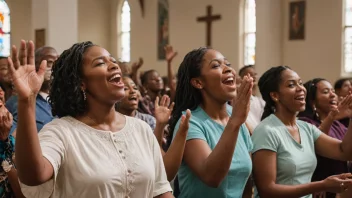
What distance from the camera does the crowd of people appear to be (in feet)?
6.30

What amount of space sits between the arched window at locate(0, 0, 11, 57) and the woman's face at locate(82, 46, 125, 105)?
41.4 feet

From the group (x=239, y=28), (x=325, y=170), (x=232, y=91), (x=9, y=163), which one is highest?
(x=239, y=28)

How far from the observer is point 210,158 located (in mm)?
2459

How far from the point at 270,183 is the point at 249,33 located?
9370 mm

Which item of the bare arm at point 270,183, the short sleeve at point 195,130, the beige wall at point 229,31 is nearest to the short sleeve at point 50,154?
the short sleeve at point 195,130

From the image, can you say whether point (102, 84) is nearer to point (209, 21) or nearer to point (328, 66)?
point (328, 66)

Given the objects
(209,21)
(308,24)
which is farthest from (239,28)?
(308,24)

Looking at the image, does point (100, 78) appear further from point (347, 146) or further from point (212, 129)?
point (347, 146)

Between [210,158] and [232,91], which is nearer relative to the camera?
[210,158]

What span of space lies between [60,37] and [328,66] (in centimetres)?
549

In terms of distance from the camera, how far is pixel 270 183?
2965mm

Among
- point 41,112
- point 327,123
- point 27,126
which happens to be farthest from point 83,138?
point 327,123

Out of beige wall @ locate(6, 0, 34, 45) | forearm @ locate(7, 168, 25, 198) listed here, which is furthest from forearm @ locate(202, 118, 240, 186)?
beige wall @ locate(6, 0, 34, 45)

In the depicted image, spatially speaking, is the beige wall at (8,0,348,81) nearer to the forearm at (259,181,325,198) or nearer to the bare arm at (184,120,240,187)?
the forearm at (259,181,325,198)
